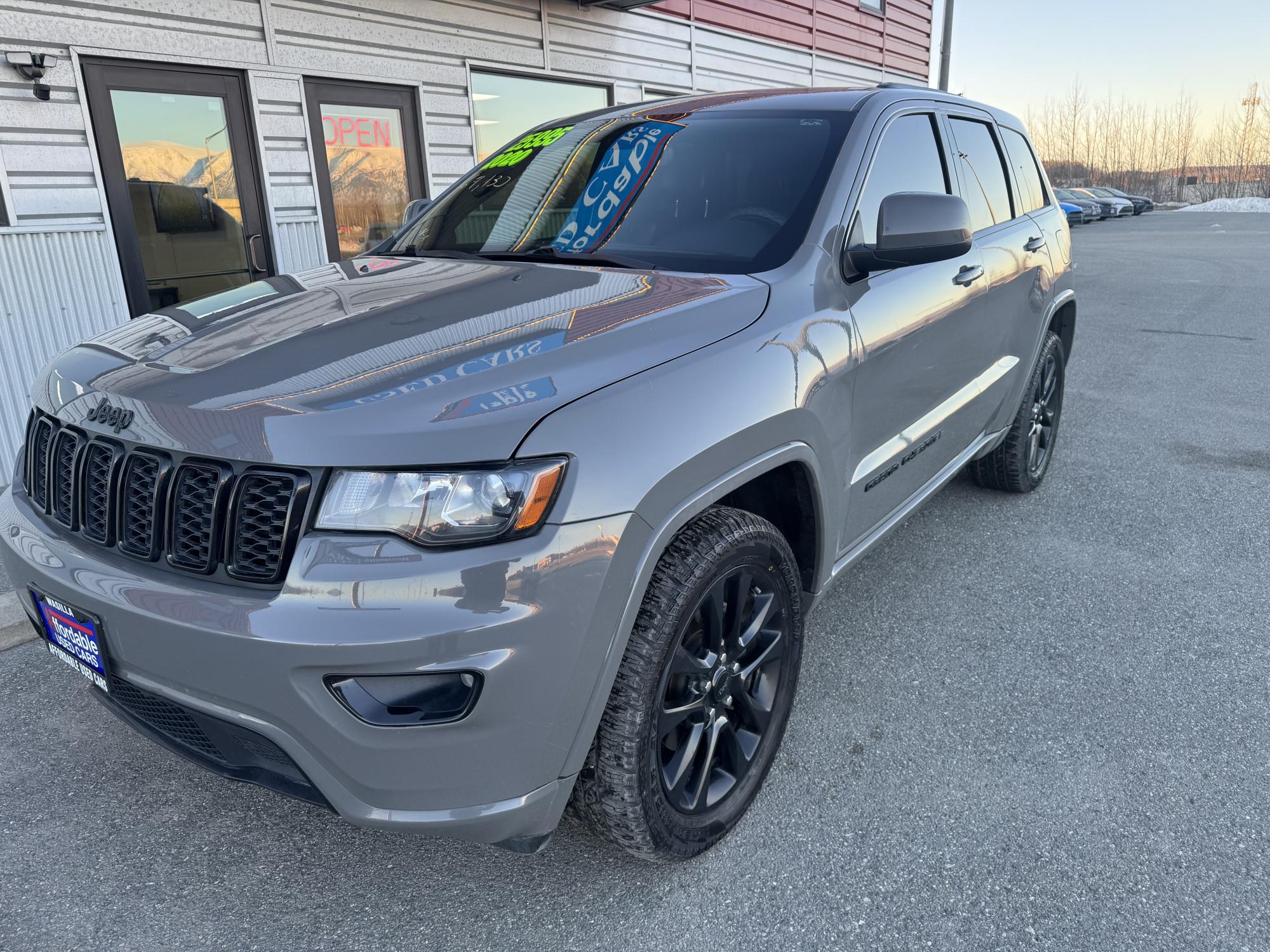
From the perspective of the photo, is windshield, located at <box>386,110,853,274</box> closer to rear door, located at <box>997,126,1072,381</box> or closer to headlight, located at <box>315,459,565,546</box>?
headlight, located at <box>315,459,565,546</box>

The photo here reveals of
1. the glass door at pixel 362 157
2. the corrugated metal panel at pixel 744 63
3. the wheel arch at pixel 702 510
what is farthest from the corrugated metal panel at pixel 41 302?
the corrugated metal panel at pixel 744 63

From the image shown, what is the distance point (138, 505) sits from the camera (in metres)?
1.83

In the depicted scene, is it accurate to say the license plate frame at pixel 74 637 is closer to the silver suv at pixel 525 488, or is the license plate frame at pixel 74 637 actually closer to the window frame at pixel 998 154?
the silver suv at pixel 525 488

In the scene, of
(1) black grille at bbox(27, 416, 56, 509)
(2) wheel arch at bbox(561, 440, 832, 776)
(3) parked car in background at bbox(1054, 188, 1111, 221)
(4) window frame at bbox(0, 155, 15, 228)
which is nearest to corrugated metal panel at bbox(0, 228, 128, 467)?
(4) window frame at bbox(0, 155, 15, 228)

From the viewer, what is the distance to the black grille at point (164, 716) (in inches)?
70.7

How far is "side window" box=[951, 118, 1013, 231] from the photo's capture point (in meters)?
3.48

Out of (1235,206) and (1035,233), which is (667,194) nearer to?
(1035,233)

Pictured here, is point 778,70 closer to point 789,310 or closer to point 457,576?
point 789,310

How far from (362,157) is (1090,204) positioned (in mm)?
38796

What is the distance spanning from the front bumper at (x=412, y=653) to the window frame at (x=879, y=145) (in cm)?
134

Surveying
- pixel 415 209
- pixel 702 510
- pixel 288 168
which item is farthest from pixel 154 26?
pixel 702 510

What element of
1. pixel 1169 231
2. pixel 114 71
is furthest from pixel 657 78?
pixel 1169 231

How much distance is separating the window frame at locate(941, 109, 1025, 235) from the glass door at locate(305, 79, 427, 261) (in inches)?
186

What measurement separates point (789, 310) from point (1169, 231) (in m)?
32.8
